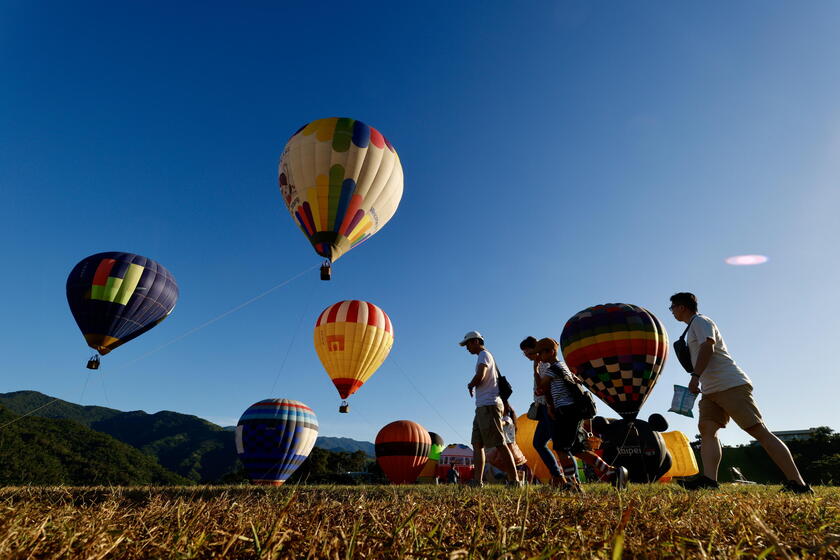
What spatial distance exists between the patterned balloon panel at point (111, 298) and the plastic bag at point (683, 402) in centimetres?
2412

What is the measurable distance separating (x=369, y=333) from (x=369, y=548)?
23.5 metres

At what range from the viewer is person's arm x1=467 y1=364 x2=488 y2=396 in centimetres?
640

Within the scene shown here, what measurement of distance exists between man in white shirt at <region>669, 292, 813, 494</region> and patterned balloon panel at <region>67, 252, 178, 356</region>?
79.9 feet

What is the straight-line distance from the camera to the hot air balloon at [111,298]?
A: 841 inches

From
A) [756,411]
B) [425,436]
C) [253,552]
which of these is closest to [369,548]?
[253,552]

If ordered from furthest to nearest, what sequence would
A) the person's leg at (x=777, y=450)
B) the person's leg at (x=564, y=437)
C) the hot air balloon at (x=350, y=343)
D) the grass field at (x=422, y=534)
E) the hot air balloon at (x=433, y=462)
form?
the hot air balloon at (x=433, y=462), the hot air balloon at (x=350, y=343), the person's leg at (x=564, y=437), the person's leg at (x=777, y=450), the grass field at (x=422, y=534)

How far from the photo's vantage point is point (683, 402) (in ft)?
17.3

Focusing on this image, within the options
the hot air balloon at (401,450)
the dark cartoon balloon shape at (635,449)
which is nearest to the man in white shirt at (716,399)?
the dark cartoon balloon shape at (635,449)

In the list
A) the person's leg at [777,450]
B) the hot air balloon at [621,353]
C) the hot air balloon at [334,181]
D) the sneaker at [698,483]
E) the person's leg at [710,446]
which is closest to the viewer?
the person's leg at [777,450]

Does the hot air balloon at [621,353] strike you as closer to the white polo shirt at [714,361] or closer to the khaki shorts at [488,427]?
the khaki shorts at [488,427]

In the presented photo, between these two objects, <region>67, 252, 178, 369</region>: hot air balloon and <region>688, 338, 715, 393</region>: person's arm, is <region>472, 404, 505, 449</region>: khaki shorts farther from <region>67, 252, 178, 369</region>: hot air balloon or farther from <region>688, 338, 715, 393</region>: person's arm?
<region>67, 252, 178, 369</region>: hot air balloon

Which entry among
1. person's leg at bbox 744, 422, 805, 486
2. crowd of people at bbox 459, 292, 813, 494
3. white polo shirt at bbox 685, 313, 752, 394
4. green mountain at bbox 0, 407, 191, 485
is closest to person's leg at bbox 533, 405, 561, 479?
crowd of people at bbox 459, 292, 813, 494

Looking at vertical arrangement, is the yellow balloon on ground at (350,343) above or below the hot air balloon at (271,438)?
above

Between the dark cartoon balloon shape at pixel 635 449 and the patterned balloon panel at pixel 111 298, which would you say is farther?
the patterned balloon panel at pixel 111 298
